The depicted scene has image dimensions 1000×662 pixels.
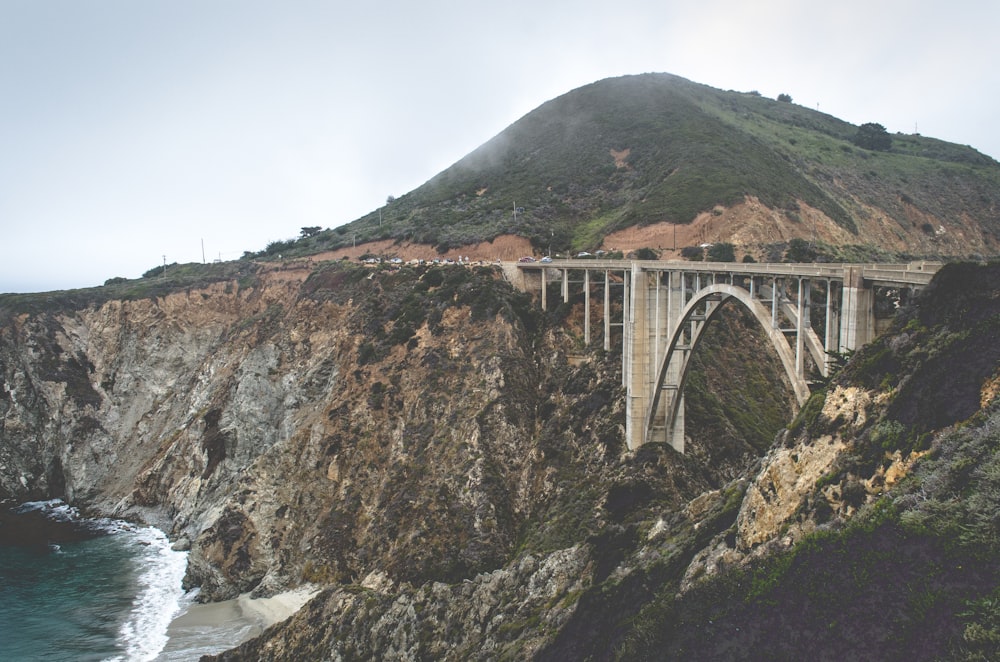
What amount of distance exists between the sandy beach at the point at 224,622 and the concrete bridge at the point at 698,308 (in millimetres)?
20312

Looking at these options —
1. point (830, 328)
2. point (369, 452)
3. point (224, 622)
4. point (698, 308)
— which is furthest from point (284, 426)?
point (830, 328)

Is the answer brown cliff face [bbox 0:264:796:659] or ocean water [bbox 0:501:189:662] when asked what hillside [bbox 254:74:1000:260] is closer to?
brown cliff face [bbox 0:264:796:659]

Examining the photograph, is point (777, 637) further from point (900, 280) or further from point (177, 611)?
point (177, 611)

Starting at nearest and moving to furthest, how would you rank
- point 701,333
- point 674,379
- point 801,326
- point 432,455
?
point 801,326 → point 701,333 → point 674,379 → point 432,455

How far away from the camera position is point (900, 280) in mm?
14281

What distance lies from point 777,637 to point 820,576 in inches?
56.1

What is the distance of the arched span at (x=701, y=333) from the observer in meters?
17.7

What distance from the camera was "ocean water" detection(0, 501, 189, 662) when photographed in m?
31.4

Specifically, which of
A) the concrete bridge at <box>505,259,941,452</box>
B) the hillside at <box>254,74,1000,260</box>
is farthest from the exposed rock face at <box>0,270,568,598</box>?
the hillside at <box>254,74,1000,260</box>

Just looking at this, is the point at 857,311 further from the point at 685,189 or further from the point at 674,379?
the point at 685,189

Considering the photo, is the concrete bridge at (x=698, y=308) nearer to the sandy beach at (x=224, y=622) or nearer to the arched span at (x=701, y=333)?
the arched span at (x=701, y=333)

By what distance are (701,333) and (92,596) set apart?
38.4 meters

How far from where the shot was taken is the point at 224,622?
32.7 metres

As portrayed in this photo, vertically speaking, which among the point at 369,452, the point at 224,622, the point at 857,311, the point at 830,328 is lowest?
the point at 224,622
